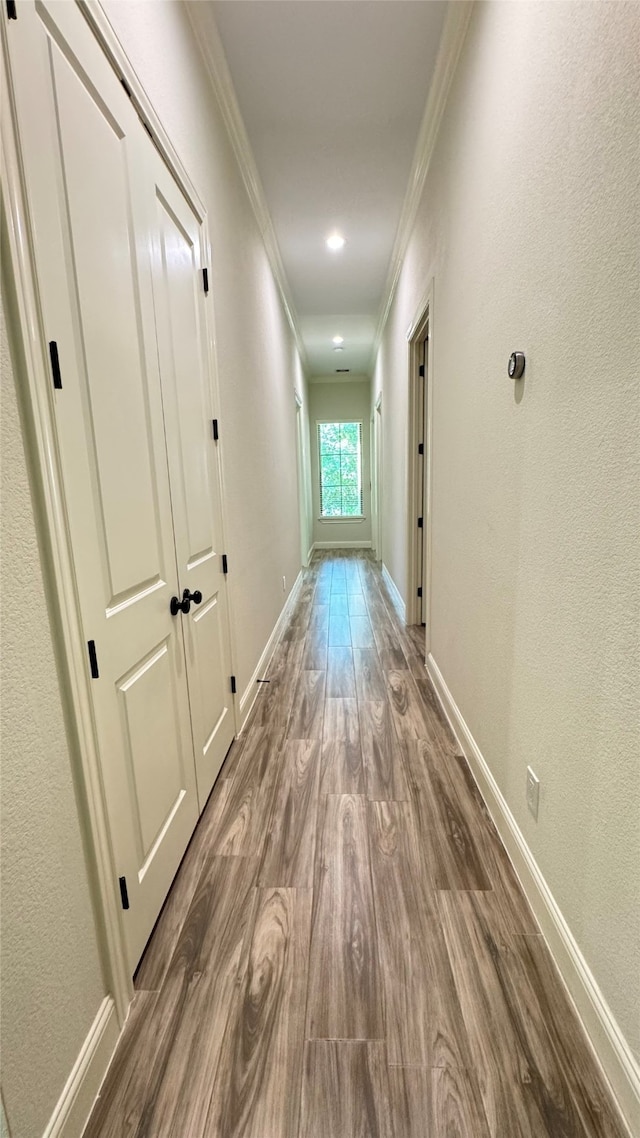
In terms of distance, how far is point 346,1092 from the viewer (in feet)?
2.92

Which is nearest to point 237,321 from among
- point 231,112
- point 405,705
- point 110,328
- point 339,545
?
point 231,112

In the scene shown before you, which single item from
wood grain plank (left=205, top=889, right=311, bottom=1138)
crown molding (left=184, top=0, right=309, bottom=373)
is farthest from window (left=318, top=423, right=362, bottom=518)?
wood grain plank (left=205, top=889, right=311, bottom=1138)

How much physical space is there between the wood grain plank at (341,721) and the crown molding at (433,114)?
3021 millimetres

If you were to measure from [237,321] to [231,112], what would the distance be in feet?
3.02

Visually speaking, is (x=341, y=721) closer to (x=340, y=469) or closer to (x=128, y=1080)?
(x=128, y=1080)

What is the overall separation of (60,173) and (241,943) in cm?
187

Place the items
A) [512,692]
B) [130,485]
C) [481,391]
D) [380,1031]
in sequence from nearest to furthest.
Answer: [380,1031] → [130,485] → [512,692] → [481,391]

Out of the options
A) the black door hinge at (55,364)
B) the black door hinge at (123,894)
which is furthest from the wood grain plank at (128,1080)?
the black door hinge at (55,364)

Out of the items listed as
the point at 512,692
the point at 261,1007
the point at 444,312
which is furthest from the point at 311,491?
the point at 261,1007

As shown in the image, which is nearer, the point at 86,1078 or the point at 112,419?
the point at 86,1078

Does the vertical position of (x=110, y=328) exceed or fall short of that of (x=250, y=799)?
it exceeds it

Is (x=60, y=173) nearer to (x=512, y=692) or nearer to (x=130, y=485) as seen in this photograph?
(x=130, y=485)

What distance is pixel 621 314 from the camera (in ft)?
2.76

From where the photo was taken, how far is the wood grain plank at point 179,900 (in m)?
1.14
